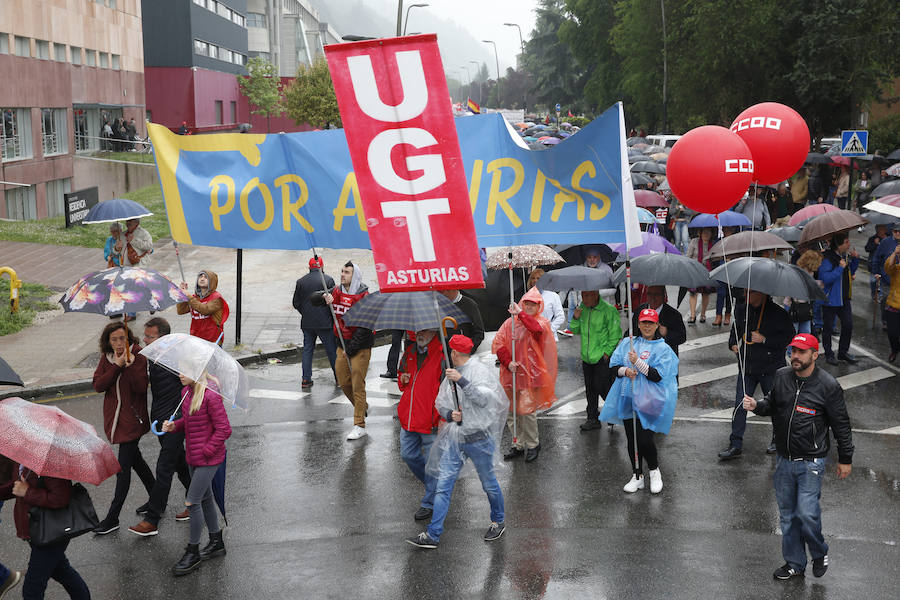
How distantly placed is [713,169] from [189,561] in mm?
6574

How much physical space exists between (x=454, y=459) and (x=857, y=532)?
3389 mm

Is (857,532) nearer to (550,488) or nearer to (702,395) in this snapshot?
(550,488)

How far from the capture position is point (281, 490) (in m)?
8.73

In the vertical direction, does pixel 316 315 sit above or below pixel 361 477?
above

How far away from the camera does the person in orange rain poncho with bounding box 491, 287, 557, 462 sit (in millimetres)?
9227

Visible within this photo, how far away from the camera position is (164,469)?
758 cm

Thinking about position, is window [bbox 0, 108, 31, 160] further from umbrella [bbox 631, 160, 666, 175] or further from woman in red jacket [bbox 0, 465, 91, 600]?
woman in red jacket [bbox 0, 465, 91, 600]

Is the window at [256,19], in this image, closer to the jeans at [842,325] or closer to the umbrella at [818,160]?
the umbrella at [818,160]

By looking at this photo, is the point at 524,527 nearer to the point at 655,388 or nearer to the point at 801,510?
the point at 655,388

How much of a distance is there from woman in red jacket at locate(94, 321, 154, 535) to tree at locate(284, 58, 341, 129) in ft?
150

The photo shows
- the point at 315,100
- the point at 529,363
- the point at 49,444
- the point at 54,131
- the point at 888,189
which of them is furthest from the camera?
the point at 315,100

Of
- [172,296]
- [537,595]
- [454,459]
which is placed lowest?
[537,595]

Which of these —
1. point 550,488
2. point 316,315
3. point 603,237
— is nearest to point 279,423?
point 316,315

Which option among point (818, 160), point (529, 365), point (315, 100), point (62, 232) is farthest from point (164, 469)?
point (315, 100)
